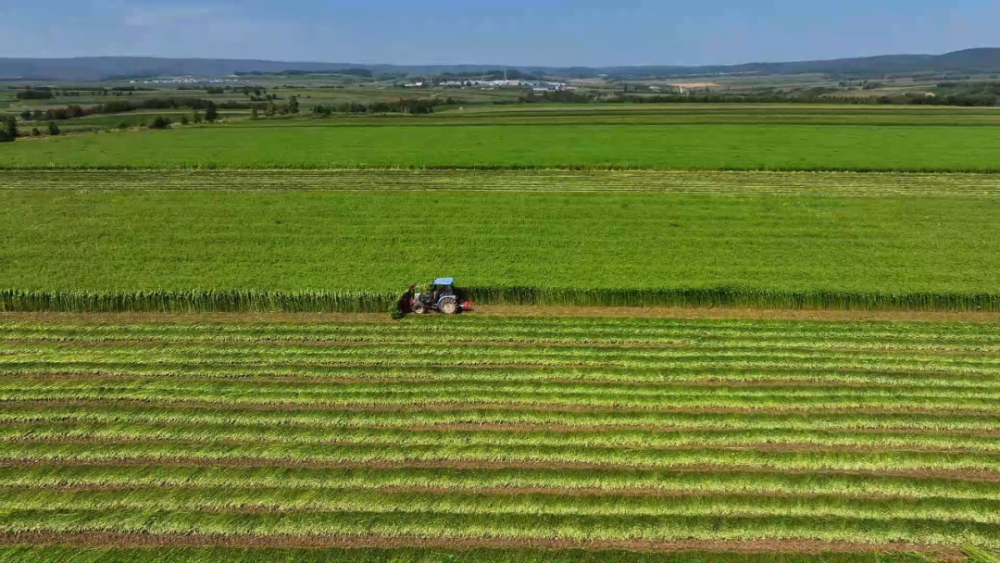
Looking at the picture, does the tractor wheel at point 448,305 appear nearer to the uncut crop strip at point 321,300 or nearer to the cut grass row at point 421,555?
the uncut crop strip at point 321,300

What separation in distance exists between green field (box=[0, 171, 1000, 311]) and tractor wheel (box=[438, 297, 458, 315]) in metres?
1.44

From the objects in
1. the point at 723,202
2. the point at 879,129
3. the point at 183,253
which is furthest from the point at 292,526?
the point at 879,129

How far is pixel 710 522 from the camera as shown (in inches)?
501

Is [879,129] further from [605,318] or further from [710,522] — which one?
[710,522]

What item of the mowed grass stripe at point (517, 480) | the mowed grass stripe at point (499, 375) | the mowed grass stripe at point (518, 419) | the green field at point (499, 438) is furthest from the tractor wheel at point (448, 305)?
the mowed grass stripe at point (517, 480)

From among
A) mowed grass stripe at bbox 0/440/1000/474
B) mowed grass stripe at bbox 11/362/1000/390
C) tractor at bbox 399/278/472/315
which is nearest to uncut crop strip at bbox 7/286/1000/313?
tractor at bbox 399/278/472/315

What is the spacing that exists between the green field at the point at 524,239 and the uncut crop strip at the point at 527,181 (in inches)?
12.8

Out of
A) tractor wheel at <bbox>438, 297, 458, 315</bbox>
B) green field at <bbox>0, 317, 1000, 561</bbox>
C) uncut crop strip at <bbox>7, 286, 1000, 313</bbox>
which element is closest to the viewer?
green field at <bbox>0, 317, 1000, 561</bbox>

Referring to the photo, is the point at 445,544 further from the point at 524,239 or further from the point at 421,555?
the point at 524,239

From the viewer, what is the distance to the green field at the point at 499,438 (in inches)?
493

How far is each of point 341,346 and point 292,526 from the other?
28.5 ft

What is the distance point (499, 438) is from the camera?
15477 mm

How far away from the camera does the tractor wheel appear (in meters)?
23.1

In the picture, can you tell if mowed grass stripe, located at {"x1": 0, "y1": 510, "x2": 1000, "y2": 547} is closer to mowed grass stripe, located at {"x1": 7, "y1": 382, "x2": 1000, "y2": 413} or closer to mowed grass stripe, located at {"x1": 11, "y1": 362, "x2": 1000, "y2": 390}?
mowed grass stripe, located at {"x1": 7, "y1": 382, "x2": 1000, "y2": 413}
